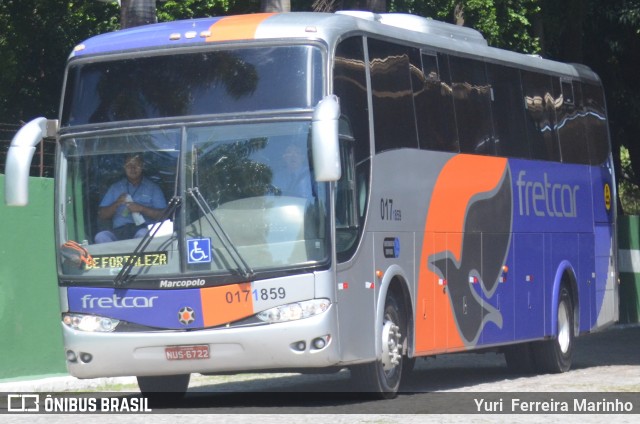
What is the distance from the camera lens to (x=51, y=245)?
1591 centimetres

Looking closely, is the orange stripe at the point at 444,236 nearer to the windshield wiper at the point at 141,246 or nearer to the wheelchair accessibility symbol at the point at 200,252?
the wheelchair accessibility symbol at the point at 200,252

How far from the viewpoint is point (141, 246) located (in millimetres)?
11711

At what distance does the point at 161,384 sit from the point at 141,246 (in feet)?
7.80

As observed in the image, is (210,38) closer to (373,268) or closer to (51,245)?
(373,268)

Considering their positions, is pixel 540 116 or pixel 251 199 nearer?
pixel 251 199

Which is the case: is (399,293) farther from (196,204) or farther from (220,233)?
(196,204)

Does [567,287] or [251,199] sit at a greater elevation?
[251,199]

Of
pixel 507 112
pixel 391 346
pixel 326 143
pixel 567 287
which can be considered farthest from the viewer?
pixel 567 287

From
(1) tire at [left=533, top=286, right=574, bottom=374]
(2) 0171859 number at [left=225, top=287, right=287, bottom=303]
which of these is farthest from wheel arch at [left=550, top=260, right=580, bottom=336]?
(2) 0171859 number at [left=225, top=287, right=287, bottom=303]

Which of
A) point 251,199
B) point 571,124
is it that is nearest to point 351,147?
point 251,199

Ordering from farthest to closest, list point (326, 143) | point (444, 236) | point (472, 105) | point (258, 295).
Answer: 1. point (472, 105)
2. point (444, 236)
3. point (258, 295)
4. point (326, 143)

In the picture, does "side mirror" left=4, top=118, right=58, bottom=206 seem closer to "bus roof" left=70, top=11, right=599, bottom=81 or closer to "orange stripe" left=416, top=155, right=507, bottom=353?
"bus roof" left=70, top=11, right=599, bottom=81

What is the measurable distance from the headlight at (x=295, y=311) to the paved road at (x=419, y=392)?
2.54 ft

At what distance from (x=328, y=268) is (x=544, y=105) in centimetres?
653
